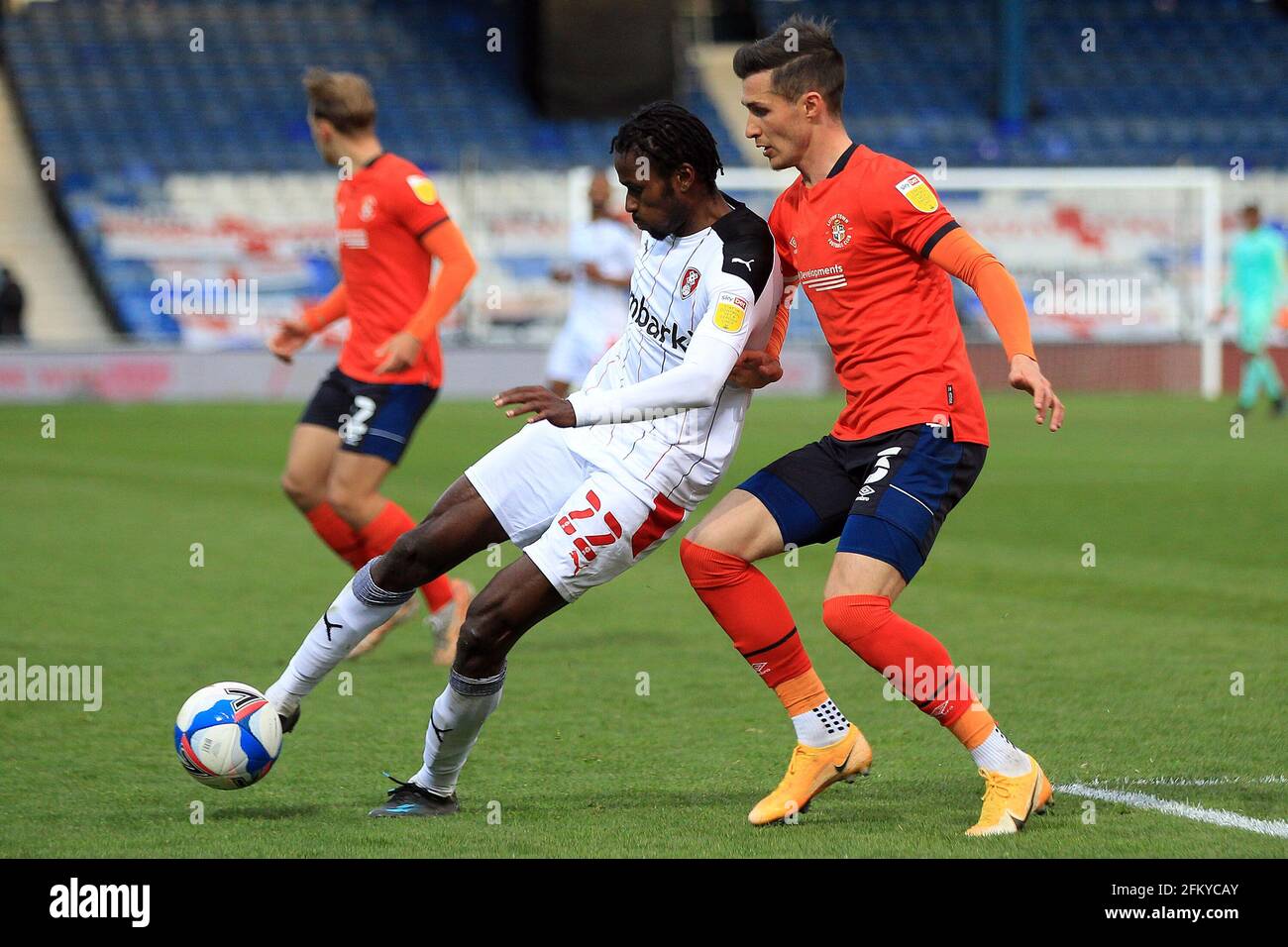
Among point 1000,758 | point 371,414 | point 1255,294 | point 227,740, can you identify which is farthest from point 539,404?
point 1255,294

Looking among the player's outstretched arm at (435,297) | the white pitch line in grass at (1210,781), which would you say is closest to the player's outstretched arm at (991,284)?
the white pitch line in grass at (1210,781)

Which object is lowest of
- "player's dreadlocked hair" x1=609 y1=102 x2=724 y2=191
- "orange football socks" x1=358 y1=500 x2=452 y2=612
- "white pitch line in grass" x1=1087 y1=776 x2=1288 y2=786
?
"white pitch line in grass" x1=1087 y1=776 x2=1288 y2=786

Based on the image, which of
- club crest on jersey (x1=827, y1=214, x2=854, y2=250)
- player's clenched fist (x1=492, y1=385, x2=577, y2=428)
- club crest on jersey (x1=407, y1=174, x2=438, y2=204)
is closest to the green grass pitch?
player's clenched fist (x1=492, y1=385, x2=577, y2=428)

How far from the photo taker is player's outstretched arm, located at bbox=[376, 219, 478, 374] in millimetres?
6961

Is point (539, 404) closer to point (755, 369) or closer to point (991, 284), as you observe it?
point (755, 369)

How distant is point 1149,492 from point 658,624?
6272 mm

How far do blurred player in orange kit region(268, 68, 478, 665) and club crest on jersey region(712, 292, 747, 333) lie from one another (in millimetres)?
2862

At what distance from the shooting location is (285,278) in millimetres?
28609

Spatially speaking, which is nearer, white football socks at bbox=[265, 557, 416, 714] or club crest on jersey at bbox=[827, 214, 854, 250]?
club crest on jersey at bbox=[827, 214, 854, 250]

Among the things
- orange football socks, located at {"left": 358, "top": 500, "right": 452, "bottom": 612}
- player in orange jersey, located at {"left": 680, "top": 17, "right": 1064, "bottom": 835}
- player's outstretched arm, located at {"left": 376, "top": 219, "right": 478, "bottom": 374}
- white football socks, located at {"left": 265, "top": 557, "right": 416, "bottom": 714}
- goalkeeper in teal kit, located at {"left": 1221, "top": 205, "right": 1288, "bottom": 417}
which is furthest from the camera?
goalkeeper in teal kit, located at {"left": 1221, "top": 205, "right": 1288, "bottom": 417}

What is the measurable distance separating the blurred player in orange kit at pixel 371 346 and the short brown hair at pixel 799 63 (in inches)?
105

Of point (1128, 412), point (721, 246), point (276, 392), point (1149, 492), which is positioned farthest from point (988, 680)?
point (276, 392)

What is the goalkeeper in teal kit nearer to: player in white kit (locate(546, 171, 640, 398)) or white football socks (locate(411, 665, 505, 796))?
player in white kit (locate(546, 171, 640, 398))
